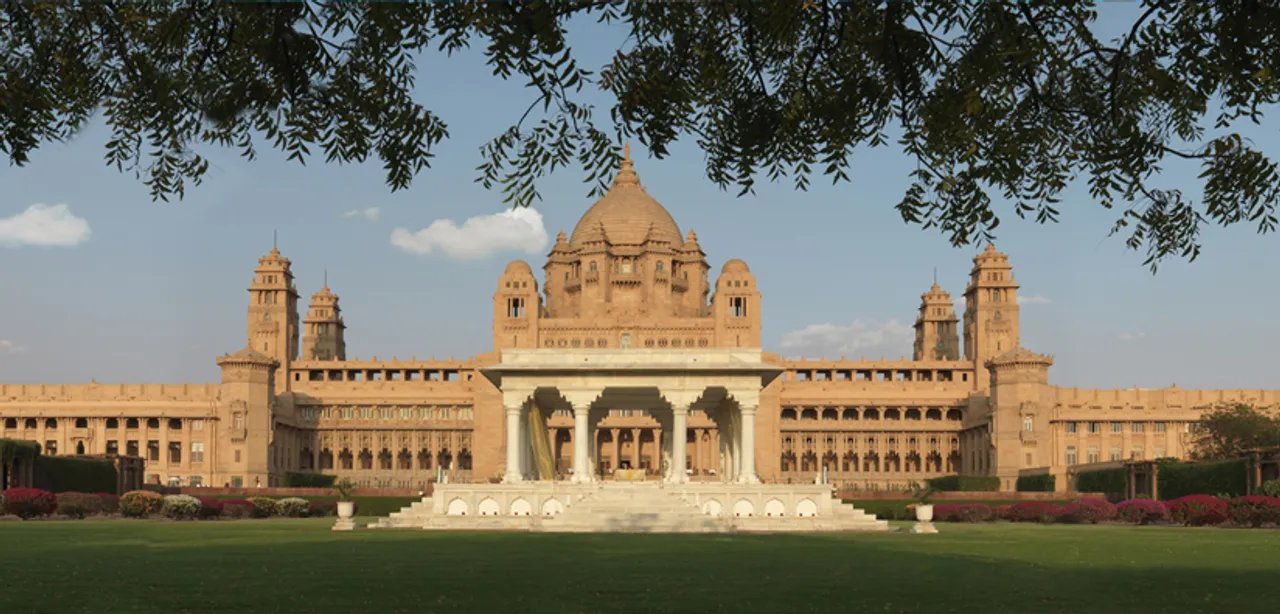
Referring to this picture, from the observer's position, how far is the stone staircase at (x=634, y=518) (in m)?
43.4

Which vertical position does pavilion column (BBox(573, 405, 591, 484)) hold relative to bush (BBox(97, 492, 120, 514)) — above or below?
above

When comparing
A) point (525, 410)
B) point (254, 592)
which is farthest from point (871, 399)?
point (254, 592)

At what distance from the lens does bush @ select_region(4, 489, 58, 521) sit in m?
49.3

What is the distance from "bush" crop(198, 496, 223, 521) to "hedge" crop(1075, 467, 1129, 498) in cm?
4611

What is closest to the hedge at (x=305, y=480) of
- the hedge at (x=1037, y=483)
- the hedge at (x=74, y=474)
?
the hedge at (x=74, y=474)

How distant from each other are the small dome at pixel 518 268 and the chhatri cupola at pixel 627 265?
5078 mm

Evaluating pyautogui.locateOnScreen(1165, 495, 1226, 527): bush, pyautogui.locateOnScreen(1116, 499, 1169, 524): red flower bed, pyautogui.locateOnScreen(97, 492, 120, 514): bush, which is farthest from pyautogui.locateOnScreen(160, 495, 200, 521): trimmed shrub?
pyautogui.locateOnScreen(1165, 495, 1226, 527): bush

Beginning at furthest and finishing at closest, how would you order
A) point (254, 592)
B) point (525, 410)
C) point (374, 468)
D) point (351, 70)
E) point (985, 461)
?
point (374, 468), point (985, 461), point (525, 410), point (254, 592), point (351, 70)

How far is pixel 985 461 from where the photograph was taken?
4589 inches

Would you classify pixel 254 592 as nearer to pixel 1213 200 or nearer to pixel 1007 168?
pixel 1007 168

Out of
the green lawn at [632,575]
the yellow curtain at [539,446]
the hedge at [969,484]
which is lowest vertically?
the hedge at [969,484]

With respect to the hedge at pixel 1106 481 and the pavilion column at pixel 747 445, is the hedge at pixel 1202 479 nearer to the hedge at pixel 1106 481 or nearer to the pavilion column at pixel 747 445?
the hedge at pixel 1106 481

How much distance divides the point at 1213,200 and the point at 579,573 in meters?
12.4

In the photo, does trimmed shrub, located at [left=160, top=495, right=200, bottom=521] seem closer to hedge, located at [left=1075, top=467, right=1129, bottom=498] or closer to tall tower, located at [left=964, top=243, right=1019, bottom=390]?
hedge, located at [left=1075, top=467, right=1129, bottom=498]
